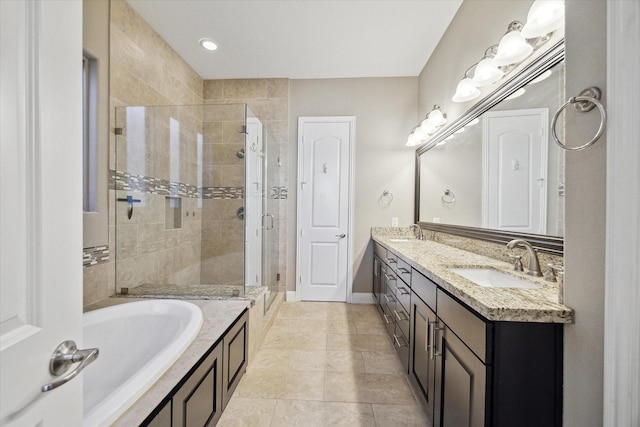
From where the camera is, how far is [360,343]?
221cm

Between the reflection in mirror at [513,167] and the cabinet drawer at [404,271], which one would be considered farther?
the cabinet drawer at [404,271]

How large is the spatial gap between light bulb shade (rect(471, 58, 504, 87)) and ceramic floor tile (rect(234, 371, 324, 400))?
2.24 meters

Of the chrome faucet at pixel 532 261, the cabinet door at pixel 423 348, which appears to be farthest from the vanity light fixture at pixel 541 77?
the cabinet door at pixel 423 348

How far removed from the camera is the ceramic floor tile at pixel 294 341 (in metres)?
2.15

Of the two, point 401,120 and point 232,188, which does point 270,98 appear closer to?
point 232,188

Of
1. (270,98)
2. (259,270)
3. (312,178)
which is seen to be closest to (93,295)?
(259,270)

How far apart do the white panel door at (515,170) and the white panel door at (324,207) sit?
5.44 feet

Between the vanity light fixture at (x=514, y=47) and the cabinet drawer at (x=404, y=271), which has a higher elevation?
the vanity light fixture at (x=514, y=47)

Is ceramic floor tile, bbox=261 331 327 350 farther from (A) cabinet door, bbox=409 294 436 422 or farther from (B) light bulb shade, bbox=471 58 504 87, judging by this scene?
(B) light bulb shade, bbox=471 58 504 87

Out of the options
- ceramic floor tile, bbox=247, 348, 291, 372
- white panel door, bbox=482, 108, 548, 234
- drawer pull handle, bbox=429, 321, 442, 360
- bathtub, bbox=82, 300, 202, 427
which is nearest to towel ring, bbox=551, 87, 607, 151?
white panel door, bbox=482, 108, 548, 234

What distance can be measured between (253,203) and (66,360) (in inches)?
79.4

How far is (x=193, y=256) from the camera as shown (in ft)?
8.81

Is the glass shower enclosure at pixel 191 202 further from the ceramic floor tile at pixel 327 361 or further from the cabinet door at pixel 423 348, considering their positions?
the cabinet door at pixel 423 348

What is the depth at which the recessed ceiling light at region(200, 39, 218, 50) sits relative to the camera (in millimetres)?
2465
